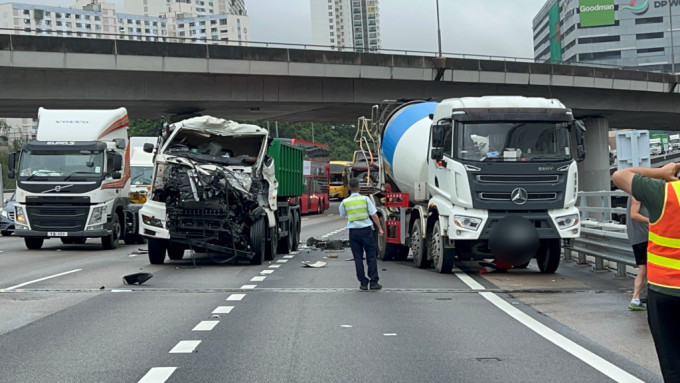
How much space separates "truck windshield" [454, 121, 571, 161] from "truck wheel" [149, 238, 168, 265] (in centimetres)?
666

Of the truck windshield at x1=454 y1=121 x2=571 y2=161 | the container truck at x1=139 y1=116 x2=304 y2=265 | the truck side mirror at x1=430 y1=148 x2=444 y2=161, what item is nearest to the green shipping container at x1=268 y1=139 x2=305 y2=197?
the container truck at x1=139 y1=116 x2=304 y2=265

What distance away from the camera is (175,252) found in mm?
20703

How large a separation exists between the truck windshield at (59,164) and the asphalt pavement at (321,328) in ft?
23.3

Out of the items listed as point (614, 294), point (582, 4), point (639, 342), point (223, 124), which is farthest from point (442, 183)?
point (582, 4)

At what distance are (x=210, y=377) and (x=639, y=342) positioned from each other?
4.35m

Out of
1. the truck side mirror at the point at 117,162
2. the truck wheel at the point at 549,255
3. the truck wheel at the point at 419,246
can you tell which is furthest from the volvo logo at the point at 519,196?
the truck side mirror at the point at 117,162

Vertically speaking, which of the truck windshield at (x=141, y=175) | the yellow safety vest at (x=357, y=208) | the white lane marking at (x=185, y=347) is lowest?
the white lane marking at (x=185, y=347)

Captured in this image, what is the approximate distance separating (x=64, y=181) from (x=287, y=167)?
5785 millimetres

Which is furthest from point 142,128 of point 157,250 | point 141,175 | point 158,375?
point 158,375

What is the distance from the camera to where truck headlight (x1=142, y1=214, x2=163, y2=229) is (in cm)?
1831

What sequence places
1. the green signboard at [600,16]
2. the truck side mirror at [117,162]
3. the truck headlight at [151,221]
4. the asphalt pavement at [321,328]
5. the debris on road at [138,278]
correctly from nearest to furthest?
the asphalt pavement at [321,328] < the debris on road at [138,278] < the truck headlight at [151,221] < the truck side mirror at [117,162] < the green signboard at [600,16]

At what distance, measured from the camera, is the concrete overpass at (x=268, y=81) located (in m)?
37.3

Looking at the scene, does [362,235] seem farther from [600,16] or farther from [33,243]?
[600,16]

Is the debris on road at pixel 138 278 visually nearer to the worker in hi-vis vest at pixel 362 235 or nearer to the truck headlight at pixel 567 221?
the worker in hi-vis vest at pixel 362 235
